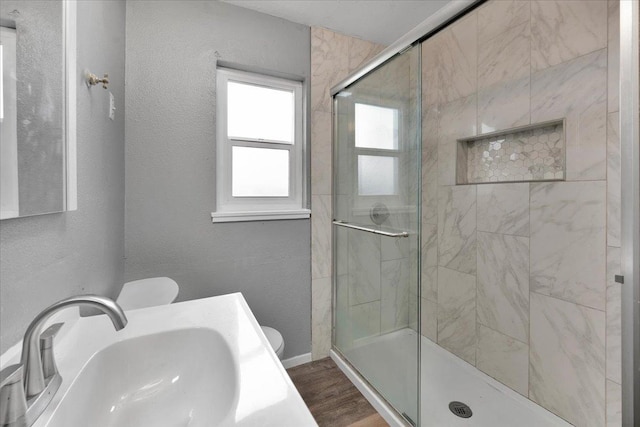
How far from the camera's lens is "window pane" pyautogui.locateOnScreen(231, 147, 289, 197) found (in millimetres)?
1770

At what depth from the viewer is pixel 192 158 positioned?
1.55 m

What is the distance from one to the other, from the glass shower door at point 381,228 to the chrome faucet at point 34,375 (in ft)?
3.93

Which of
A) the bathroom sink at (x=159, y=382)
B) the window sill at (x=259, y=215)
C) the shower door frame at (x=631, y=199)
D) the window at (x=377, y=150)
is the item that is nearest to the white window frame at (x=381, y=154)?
the window at (x=377, y=150)

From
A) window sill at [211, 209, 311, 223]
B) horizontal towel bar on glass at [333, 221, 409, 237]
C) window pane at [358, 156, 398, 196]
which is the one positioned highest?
window pane at [358, 156, 398, 196]

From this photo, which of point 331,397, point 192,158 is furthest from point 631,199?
point 192,158

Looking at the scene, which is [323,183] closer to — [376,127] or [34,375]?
[376,127]

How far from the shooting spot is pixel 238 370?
1.87 feet

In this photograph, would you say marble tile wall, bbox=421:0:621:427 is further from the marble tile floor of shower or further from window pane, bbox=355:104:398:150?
window pane, bbox=355:104:398:150

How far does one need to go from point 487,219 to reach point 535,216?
258mm

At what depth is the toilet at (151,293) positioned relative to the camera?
133 cm

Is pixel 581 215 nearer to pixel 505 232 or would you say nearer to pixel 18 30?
pixel 505 232

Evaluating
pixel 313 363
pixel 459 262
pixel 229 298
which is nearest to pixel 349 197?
pixel 459 262

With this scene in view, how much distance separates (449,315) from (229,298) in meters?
1.60

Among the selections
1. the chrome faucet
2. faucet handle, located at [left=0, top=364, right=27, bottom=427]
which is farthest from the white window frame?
faucet handle, located at [left=0, top=364, right=27, bottom=427]
